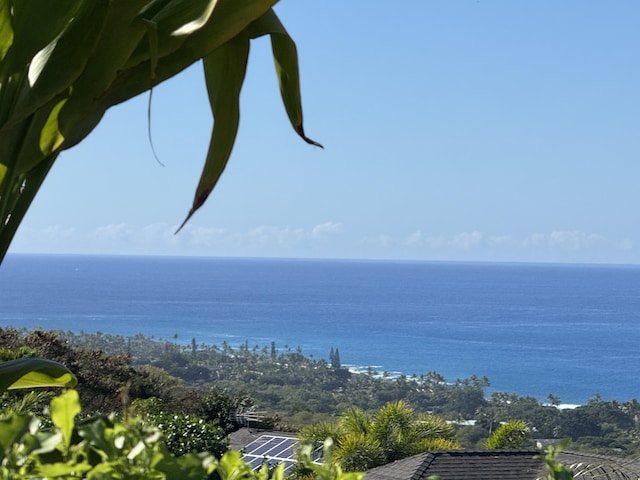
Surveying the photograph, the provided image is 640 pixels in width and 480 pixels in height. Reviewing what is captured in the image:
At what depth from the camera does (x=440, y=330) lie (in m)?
126

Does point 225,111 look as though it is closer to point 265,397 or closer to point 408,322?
point 265,397

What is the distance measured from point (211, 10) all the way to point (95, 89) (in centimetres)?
29

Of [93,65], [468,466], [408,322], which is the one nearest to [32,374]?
[93,65]

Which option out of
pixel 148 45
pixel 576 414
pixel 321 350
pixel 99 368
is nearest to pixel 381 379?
pixel 576 414

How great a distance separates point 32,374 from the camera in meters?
1.60

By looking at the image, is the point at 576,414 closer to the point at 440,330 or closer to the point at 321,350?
the point at 321,350

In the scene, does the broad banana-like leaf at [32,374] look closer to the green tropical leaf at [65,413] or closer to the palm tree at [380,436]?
the green tropical leaf at [65,413]

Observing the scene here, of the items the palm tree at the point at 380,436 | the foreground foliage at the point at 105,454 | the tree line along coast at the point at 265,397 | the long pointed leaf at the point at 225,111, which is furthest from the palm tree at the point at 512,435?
the foreground foliage at the point at 105,454

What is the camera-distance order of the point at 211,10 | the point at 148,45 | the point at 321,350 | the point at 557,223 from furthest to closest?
the point at 557,223 → the point at 321,350 → the point at 148,45 → the point at 211,10

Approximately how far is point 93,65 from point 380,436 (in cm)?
1835

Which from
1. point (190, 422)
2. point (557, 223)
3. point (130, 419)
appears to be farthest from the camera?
point (557, 223)

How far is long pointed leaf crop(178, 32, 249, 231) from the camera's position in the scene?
1.71 metres

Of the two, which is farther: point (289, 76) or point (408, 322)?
point (408, 322)

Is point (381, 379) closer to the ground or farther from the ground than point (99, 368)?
closer to the ground
